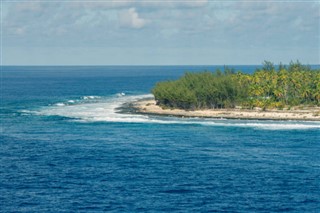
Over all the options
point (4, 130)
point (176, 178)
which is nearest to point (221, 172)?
point (176, 178)

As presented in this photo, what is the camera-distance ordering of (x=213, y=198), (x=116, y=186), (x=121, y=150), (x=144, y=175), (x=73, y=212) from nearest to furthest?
1. (x=73, y=212)
2. (x=213, y=198)
3. (x=116, y=186)
4. (x=144, y=175)
5. (x=121, y=150)

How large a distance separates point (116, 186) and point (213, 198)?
20.5 metres

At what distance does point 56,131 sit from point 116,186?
80219mm

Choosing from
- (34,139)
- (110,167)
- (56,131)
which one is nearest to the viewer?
(110,167)

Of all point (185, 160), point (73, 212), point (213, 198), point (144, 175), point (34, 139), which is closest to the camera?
point (73, 212)

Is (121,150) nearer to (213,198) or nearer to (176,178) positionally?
(176,178)

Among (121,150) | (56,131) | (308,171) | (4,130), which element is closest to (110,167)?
(121,150)

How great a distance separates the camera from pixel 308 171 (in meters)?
129

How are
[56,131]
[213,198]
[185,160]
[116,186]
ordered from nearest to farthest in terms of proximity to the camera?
[213,198]
[116,186]
[185,160]
[56,131]

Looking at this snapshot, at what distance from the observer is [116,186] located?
116 m

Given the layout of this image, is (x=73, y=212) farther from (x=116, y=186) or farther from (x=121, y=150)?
(x=121, y=150)

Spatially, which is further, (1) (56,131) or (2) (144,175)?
(1) (56,131)

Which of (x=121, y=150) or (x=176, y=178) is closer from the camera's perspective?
(x=176, y=178)

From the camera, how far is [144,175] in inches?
4919
